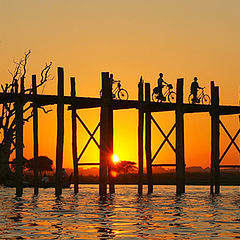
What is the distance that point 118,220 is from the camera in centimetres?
2192

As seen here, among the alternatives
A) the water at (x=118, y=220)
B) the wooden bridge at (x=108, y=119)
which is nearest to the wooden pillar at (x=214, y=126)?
the wooden bridge at (x=108, y=119)

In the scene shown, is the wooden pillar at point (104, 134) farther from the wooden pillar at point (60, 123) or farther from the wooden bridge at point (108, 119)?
the wooden pillar at point (60, 123)

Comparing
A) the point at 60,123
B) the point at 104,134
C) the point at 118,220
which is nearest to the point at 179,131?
the point at 104,134

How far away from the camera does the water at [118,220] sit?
1809cm

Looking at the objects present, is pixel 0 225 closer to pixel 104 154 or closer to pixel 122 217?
pixel 122 217

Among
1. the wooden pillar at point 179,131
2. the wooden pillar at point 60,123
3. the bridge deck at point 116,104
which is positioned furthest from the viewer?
the wooden pillar at point 179,131

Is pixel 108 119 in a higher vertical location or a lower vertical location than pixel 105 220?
higher

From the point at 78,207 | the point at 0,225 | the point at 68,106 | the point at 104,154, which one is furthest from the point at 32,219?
the point at 68,106

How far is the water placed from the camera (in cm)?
1809

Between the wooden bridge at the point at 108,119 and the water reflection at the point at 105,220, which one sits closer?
the water reflection at the point at 105,220

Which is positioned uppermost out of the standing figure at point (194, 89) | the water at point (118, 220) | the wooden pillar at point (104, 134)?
the standing figure at point (194, 89)

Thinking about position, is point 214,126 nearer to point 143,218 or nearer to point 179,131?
point 179,131

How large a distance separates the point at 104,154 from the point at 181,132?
4.55m

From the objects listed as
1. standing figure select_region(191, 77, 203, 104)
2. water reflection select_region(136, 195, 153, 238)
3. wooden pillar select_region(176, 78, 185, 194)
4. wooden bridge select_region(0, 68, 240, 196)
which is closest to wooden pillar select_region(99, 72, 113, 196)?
wooden bridge select_region(0, 68, 240, 196)
